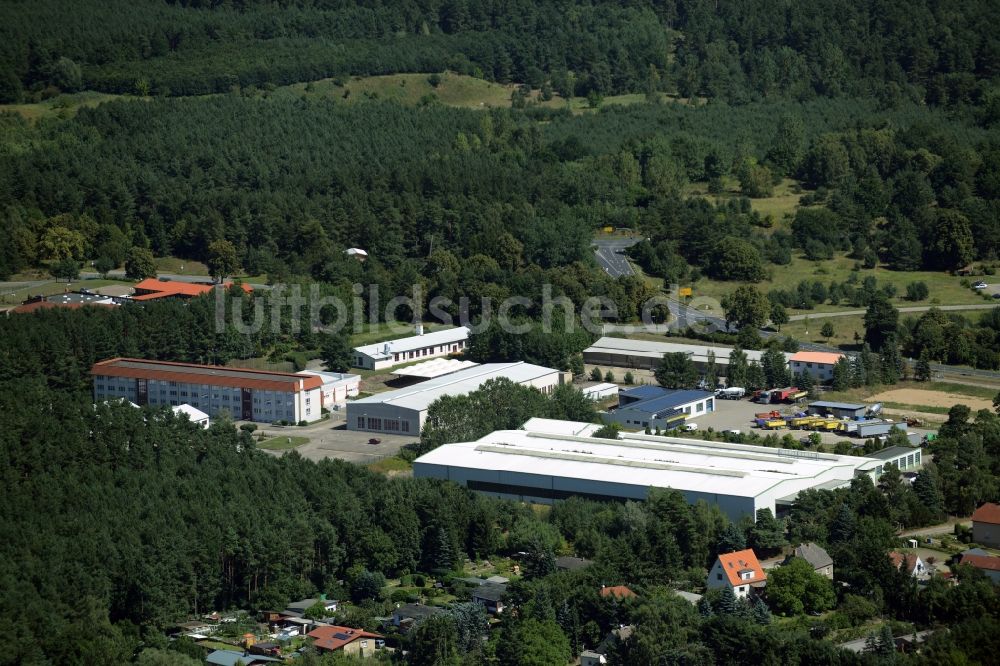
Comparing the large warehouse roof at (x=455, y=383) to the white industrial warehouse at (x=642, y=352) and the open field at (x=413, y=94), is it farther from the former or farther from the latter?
the open field at (x=413, y=94)

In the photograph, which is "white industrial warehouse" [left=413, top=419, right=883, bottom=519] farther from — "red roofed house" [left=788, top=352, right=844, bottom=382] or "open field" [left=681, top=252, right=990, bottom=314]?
"open field" [left=681, top=252, right=990, bottom=314]

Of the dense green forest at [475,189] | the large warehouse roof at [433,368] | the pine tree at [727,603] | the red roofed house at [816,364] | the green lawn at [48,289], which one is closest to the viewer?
the pine tree at [727,603]

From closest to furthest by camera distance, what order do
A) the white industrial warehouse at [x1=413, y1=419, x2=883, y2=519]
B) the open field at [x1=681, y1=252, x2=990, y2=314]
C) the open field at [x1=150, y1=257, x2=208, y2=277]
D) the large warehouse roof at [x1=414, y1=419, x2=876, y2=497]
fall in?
1. the white industrial warehouse at [x1=413, y1=419, x2=883, y2=519]
2. the large warehouse roof at [x1=414, y1=419, x2=876, y2=497]
3. the open field at [x1=681, y1=252, x2=990, y2=314]
4. the open field at [x1=150, y1=257, x2=208, y2=277]

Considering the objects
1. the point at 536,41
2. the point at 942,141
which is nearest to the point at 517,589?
the point at 942,141

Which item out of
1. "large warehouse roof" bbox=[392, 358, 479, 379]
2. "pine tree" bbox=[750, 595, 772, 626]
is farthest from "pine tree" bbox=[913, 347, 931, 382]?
"pine tree" bbox=[750, 595, 772, 626]

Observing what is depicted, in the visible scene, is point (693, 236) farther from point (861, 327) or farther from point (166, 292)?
point (166, 292)

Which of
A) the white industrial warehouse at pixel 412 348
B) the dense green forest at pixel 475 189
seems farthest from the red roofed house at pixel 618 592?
the dense green forest at pixel 475 189
